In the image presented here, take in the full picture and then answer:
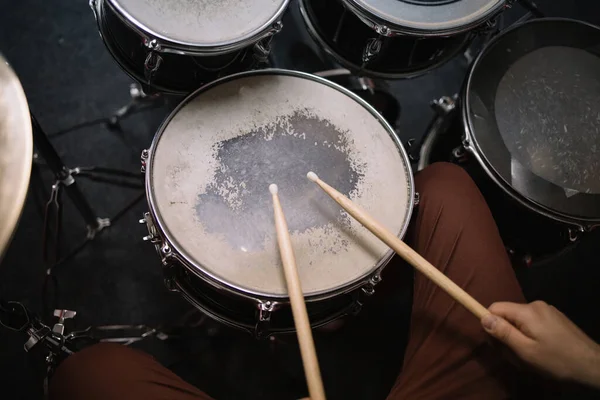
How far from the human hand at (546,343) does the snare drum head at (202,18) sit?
721 mm

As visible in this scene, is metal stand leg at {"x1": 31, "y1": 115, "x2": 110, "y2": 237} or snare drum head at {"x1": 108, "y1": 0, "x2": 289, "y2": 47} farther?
metal stand leg at {"x1": 31, "y1": 115, "x2": 110, "y2": 237}

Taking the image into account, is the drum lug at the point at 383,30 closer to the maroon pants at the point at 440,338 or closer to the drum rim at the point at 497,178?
the drum rim at the point at 497,178

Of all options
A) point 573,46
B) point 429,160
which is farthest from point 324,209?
point 573,46

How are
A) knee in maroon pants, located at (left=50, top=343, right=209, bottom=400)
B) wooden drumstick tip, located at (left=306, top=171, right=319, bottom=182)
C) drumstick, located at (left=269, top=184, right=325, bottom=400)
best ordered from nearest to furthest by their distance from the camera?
drumstick, located at (left=269, top=184, right=325, bottom=400) < knee in maroon pants, located at (left=50, top=343, right=209, bottom=400) < wooden drumstick tip, located at (left=306, top=171, right=319, bottom=182)

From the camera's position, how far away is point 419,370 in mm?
917

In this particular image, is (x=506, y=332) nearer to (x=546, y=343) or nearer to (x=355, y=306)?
(x=546, y=343)

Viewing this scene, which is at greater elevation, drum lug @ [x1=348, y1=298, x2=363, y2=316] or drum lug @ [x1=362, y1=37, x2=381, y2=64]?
drum lug @ [x1=362, y1=37, x2=381, y2=64]

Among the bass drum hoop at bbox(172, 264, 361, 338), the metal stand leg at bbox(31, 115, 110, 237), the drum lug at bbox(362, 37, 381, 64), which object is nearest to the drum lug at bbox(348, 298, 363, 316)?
the bass drum hoop at bbox(172, 264, 361, 338)

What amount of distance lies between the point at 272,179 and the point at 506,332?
1.65ft

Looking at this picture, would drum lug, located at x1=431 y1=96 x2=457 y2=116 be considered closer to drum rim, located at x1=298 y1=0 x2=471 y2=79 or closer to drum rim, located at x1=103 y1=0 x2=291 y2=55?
drum rim, located at x1=298 y1=0 x2=471 y2=79

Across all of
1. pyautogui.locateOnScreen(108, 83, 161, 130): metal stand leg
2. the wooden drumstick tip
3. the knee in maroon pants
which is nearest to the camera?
the knee in maroon pants

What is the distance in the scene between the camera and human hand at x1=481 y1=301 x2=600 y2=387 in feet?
2.44

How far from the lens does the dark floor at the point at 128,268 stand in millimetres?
1321

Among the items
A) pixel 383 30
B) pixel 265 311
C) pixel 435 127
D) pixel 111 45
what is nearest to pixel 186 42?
pixel 111 45
